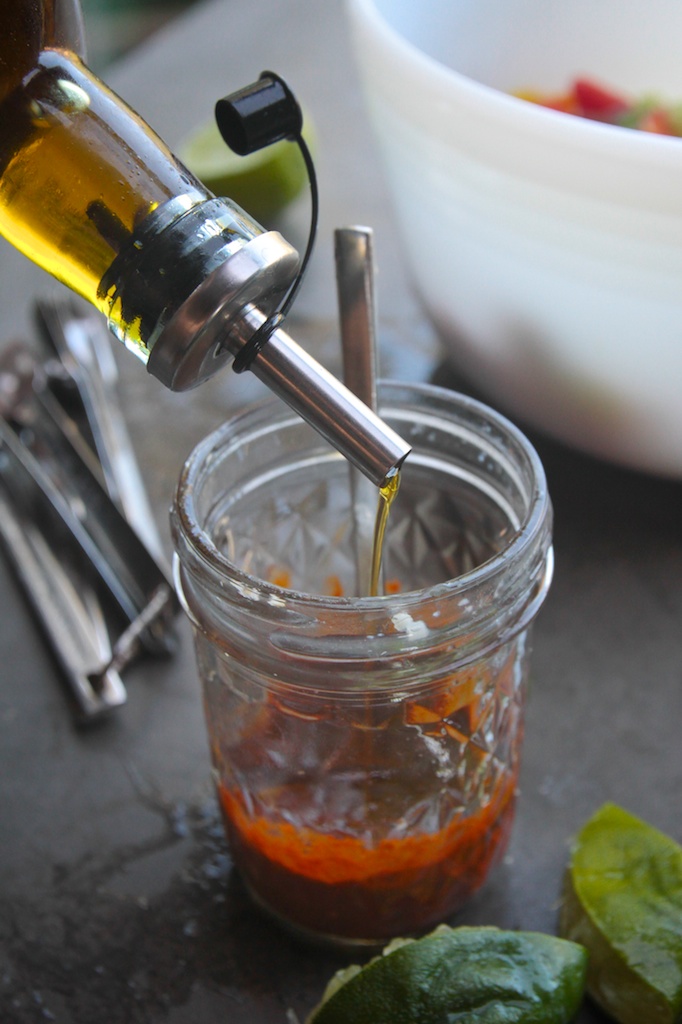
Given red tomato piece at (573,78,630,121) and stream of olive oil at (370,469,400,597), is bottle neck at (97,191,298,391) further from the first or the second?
red tomato piece at (573,78,630,121)

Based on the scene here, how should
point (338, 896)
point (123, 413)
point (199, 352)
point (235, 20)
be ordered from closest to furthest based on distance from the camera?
point (199, 352)
point (338, 896)
point (123, 413)
point (235, 20)

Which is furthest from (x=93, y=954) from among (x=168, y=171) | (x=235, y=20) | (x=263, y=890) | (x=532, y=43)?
(x=235, y=20)

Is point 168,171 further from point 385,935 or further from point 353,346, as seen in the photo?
point 385,935

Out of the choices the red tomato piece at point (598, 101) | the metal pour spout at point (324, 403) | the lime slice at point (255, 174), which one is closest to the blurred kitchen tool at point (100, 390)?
the lime slice at point (255, 174)

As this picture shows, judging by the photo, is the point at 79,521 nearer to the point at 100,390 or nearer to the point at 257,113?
the point at 100,390

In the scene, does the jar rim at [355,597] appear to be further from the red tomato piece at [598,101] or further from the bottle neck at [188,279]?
the red tomato piece at [598,101]

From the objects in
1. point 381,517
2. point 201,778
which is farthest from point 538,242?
point 201,778

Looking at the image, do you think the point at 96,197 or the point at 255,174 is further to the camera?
the point at 255,174
